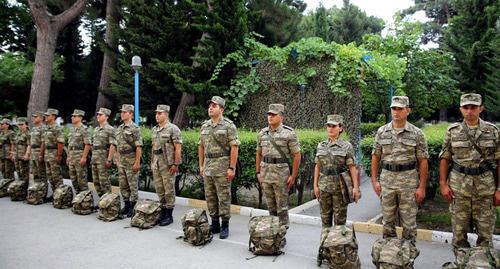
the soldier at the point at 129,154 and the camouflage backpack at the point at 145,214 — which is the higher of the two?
the soldier at the point at 129,154

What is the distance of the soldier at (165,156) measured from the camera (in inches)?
243

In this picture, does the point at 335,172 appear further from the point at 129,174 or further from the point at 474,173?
the point at 129,174

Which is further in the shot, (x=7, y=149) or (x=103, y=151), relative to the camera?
(x=7, y=149)

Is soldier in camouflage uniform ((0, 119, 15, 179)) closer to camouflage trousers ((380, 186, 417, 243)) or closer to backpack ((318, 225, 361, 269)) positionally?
backpack ((318, 225, 361, 269))

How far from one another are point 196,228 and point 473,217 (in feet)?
10.6

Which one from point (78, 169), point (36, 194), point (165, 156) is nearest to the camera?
point (165, 156)

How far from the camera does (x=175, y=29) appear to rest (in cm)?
1181

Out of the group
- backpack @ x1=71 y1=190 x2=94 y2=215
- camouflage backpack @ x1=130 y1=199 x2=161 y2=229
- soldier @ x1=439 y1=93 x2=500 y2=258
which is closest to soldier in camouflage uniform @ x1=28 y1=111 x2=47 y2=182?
backpack @ x1=71 y1=190 x2=94 y2=215

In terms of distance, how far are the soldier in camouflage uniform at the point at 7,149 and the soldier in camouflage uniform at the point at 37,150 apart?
1.14 metres

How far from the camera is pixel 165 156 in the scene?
6203mm

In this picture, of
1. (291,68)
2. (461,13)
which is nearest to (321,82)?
(291,68)

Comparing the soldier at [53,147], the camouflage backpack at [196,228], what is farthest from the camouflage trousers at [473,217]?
the soldier at [53,147]


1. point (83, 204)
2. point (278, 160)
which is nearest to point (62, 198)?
point (83, 204)

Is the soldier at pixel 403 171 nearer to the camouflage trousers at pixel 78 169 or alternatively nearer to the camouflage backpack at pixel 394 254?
the camouflage backpack at pixel 394 254
